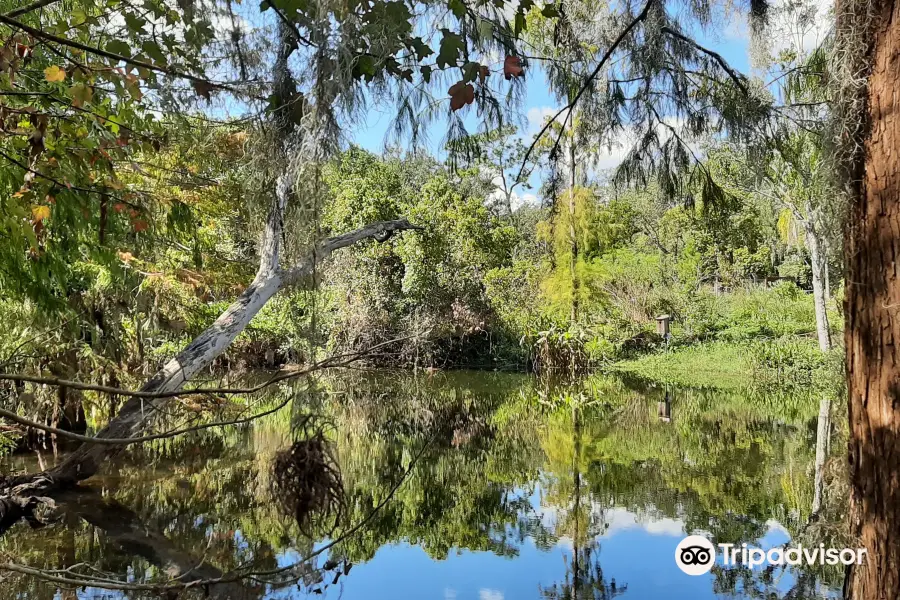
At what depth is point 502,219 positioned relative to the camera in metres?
11.8

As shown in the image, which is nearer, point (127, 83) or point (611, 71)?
point (127, 83)

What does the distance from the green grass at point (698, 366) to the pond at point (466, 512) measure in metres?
→ 2.68

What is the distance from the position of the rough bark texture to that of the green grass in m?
7.60

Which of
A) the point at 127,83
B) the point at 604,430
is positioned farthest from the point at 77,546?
the point at 604,430

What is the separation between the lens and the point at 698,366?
10.7m

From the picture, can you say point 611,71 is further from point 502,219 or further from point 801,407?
point 502,219

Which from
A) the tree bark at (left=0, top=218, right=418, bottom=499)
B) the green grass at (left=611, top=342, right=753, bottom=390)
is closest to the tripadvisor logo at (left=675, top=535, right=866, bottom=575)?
the tree bark at (left=0, top=218, right=418, bottom=499)

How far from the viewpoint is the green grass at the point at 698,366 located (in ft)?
30.4

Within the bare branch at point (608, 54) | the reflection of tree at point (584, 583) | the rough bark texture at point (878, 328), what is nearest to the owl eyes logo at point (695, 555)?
the reflection of tree at point (584, 583)

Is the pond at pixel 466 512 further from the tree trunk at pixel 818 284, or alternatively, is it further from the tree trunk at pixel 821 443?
the tree trunk at pixel 818 284

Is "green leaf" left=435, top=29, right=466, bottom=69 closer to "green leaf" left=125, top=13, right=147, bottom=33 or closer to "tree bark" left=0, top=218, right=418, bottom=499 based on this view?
"green leaf" left=125, top=13, right=147, bottom=33

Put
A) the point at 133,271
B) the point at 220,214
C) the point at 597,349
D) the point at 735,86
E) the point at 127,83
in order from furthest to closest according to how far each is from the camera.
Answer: the point at 597,349 < the point at 220,214 < the point at 133,271 < the point at 735,86 < the point at 127,83

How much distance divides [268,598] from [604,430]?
13.0 ft

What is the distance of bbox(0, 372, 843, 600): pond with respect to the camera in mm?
2779
